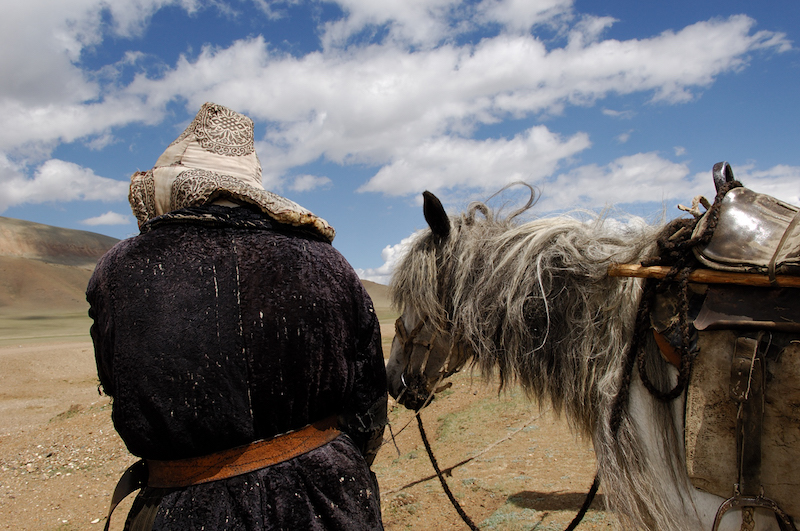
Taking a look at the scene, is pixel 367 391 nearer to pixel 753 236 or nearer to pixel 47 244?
pixel 753 236

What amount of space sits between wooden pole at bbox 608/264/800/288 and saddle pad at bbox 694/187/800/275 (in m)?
0.02

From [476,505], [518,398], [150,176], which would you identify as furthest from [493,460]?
[150,176]

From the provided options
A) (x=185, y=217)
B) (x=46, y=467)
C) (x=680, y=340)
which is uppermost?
(x=185, y=217)

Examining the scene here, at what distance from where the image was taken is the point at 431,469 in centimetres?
479

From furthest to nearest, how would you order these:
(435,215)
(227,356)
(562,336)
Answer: (435,215)
(562,336)
(227,356)

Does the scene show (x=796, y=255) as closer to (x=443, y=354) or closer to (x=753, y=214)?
(x=753, y=214)

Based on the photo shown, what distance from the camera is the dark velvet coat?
1.21 metres

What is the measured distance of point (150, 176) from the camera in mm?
1539

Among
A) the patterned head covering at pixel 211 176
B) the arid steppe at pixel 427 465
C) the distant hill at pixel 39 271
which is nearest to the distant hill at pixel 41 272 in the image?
the distant hill at pixel 39 271

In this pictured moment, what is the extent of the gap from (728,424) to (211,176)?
1.78 metres

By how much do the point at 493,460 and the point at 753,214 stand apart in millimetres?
3833

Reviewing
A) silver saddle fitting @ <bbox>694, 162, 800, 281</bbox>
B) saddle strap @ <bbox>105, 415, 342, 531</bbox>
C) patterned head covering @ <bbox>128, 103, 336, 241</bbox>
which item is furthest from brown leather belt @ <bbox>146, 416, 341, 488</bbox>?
silver saddle fitting @ <bbox>694, 162, 800, 281</bbox>

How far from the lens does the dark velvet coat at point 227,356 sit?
121 cm

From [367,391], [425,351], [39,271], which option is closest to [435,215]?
[425,351]
